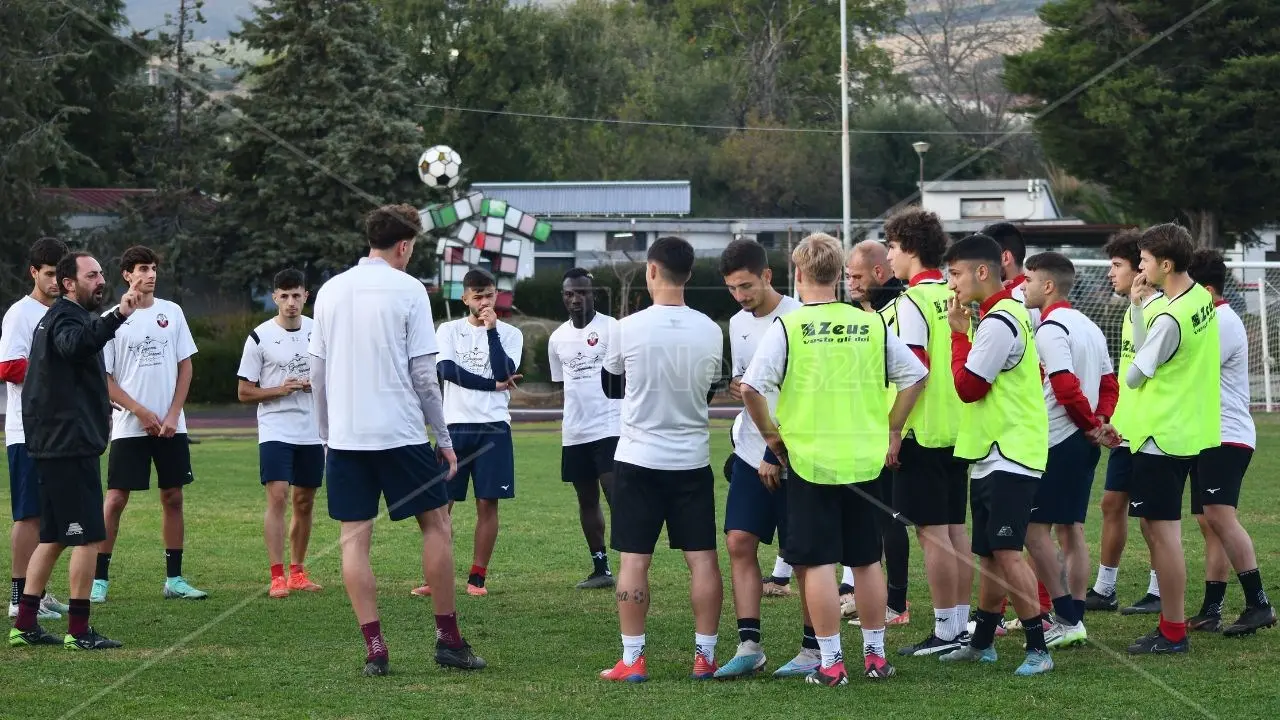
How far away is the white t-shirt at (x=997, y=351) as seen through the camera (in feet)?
22.5

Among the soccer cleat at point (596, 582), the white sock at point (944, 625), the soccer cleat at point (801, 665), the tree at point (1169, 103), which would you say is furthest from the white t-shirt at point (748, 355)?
the tree at point (1169, 103)

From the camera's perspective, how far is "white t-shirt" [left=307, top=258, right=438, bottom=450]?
23.1ft

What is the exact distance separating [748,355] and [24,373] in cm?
429

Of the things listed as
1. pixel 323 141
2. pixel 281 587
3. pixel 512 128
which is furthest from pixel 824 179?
pixel 281 587

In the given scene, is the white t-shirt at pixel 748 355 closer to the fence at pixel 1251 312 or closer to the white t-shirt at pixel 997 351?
the white t-shirt at pixel 997 351

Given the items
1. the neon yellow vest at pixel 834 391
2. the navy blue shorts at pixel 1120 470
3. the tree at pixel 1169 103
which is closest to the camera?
the neon yellow vest at pixel 834 391

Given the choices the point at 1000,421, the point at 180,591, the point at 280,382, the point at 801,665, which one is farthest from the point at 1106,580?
the point at 180,591

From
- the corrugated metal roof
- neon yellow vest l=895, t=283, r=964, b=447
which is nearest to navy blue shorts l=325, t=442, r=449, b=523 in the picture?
neon yellow vest l=895, t=283, r=964, b=447

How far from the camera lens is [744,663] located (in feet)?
22.7

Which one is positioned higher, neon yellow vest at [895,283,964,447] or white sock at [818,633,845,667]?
neon yellow vest at [895,283,964,447]

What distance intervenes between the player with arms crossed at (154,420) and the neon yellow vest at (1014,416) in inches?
196

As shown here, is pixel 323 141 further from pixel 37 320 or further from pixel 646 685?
pixel 646 685

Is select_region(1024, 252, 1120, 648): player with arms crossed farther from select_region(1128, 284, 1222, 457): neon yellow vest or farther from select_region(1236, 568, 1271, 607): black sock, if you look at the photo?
select_region(1236, 568, 1271, 607): black sock

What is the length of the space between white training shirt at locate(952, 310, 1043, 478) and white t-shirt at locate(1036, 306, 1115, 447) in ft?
2.21
